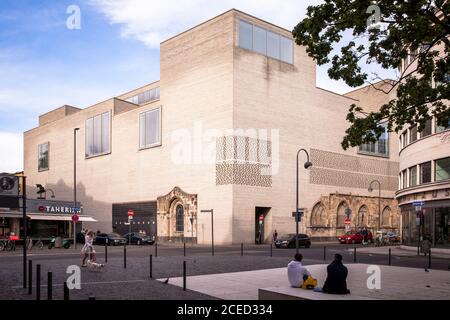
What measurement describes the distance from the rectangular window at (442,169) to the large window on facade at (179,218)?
98.5 feet

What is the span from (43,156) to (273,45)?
54779 millimetres

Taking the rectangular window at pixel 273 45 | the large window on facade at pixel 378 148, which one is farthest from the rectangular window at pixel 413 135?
the large window on facade at pixel 378 148

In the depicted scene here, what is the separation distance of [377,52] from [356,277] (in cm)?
812

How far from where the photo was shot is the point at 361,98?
81375 mm

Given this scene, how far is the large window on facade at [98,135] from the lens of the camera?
7281 cm

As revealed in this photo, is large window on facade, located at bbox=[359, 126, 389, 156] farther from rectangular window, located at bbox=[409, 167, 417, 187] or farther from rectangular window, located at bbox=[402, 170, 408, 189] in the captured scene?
rectangular window, located at bbox=[409, 167, 417, 187]

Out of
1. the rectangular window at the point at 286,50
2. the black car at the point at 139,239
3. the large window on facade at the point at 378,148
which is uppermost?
the rectangular window at the point at 286,50

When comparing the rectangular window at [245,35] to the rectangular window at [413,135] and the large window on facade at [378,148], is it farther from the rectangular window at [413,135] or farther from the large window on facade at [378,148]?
the large window on facade at [378,148]

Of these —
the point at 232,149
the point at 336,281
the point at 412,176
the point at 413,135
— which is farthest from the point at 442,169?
the point at 336,281

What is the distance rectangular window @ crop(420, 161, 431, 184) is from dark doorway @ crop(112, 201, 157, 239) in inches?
1283

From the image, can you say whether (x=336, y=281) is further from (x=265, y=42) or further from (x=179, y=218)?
(x=265, y=42)
